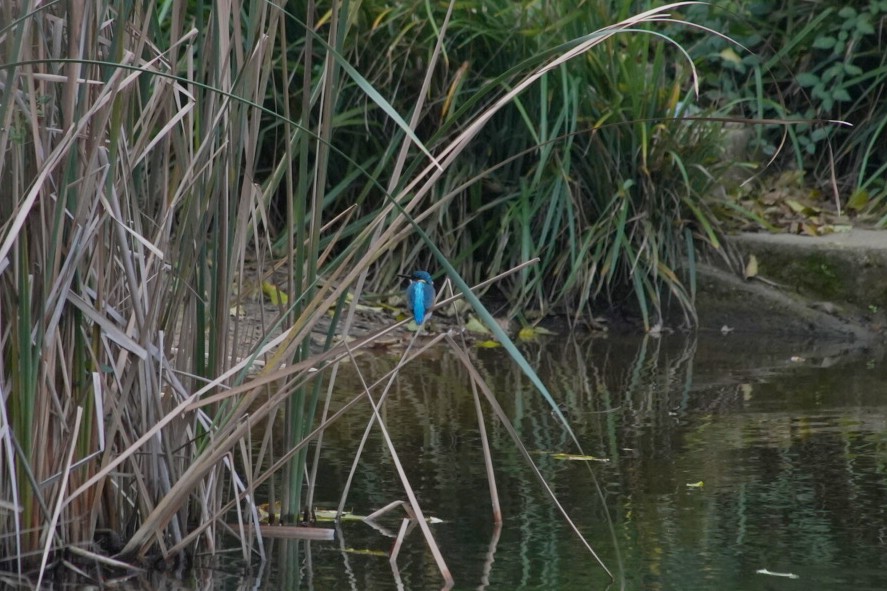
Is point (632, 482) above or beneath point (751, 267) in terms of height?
above

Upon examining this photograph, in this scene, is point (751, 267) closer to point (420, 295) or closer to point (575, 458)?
point (420, 295)

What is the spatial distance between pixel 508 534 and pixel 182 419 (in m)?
0.75

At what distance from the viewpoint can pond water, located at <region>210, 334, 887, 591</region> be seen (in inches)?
99.6

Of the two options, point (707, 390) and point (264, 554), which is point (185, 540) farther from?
point (707, 390)

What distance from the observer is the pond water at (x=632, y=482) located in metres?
2.53

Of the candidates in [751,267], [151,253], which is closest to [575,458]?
[151,253]

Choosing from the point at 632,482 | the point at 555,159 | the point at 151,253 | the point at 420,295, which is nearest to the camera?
the point at 151,253

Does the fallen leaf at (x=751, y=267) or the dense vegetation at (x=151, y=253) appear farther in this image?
the fallen leaf at (x=751, y=267)

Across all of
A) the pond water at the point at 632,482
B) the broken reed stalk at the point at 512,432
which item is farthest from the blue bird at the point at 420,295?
the broken reed stalk at the point at 512,432

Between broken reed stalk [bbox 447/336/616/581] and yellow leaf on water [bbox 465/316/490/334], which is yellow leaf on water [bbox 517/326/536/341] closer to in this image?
yellow leaf on water [bbox 465/316/490/334]

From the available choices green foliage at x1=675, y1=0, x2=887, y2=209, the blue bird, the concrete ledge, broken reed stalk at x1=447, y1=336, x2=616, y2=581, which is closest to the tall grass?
broken reed stalk at x1=447, y1=336, x2=616, y2=581

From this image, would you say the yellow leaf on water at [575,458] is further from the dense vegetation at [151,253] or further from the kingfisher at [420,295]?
the kingfisher at [420,295]

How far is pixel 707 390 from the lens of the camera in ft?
15.4

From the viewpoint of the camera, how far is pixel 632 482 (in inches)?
129
